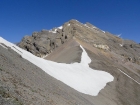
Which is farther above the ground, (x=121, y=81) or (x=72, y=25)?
(x=72, y=25)

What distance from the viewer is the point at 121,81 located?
44.7 meters

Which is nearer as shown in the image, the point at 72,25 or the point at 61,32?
the point at 61,32

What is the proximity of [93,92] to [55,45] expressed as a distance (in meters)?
58.8

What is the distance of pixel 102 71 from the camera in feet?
154

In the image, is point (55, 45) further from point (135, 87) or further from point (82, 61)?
point (135, 87)

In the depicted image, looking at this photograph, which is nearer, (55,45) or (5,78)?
(5,78)

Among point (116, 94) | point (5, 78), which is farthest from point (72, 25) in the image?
point (5, 78)

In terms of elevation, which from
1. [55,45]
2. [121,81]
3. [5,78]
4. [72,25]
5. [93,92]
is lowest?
[5,78]

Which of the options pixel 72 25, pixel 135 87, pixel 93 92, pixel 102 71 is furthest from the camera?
pixel 72 25

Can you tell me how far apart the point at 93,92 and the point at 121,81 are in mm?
15958

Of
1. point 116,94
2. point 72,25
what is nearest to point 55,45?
point 72,25

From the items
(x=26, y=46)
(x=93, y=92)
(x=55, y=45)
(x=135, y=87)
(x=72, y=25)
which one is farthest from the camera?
(x=72, y=25)

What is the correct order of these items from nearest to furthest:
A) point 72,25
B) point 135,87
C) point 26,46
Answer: point 135,87
point 26,46
point 72,25

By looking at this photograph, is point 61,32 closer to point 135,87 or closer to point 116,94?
point 135,87
